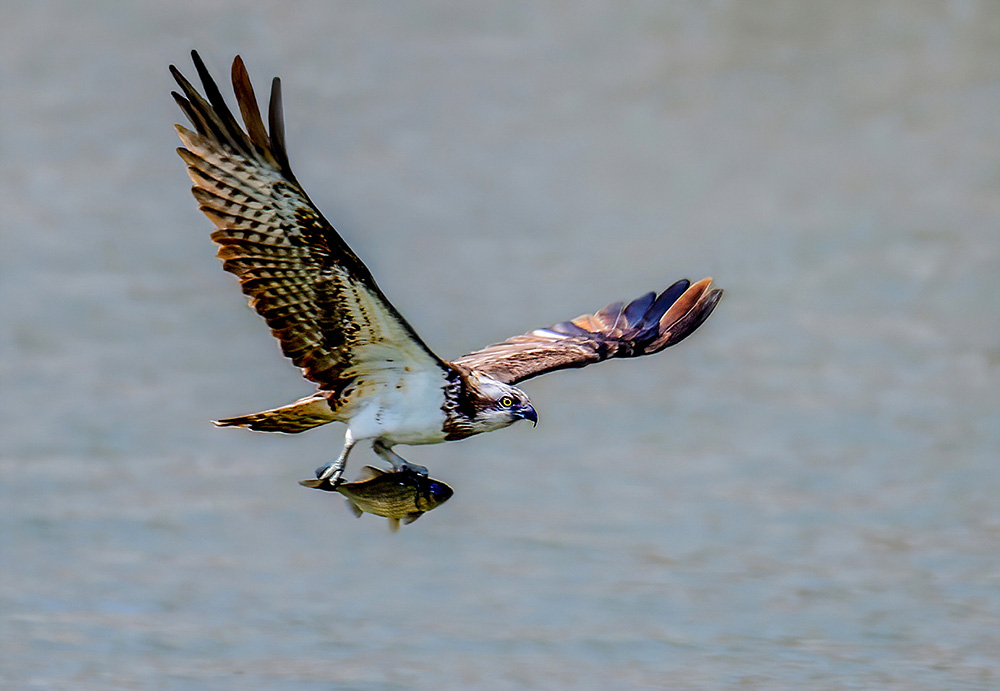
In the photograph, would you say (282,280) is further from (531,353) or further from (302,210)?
(531,353)

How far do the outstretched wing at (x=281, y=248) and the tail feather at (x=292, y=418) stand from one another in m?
0.23

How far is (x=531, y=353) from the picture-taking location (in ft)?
37.5

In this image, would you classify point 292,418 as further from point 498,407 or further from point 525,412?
point 525,412

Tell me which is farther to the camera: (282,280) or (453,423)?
(453,423)

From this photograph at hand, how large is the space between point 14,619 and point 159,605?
3.44ft

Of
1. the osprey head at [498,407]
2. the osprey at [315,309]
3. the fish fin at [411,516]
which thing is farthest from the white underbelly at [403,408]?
the fish fin at [411,516]

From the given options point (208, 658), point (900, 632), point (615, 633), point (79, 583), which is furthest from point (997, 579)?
point (79, 583)

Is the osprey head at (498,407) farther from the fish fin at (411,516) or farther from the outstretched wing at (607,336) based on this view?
the outstretched wing at (607,336)

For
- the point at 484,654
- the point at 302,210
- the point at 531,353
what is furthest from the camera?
the point at 484,654

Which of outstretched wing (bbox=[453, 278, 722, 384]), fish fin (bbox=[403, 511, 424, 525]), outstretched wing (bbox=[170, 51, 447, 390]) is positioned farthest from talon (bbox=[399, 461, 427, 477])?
outstretched wing (bbox=[453, 278, 722, 384])

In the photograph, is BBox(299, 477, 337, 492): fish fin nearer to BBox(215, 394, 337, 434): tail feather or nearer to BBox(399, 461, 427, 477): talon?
BBox(399, 461, 427, 477): talon

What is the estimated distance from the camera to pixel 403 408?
9695 millimetres

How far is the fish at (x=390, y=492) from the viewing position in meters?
9.23

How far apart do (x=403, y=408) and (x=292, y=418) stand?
64cm
